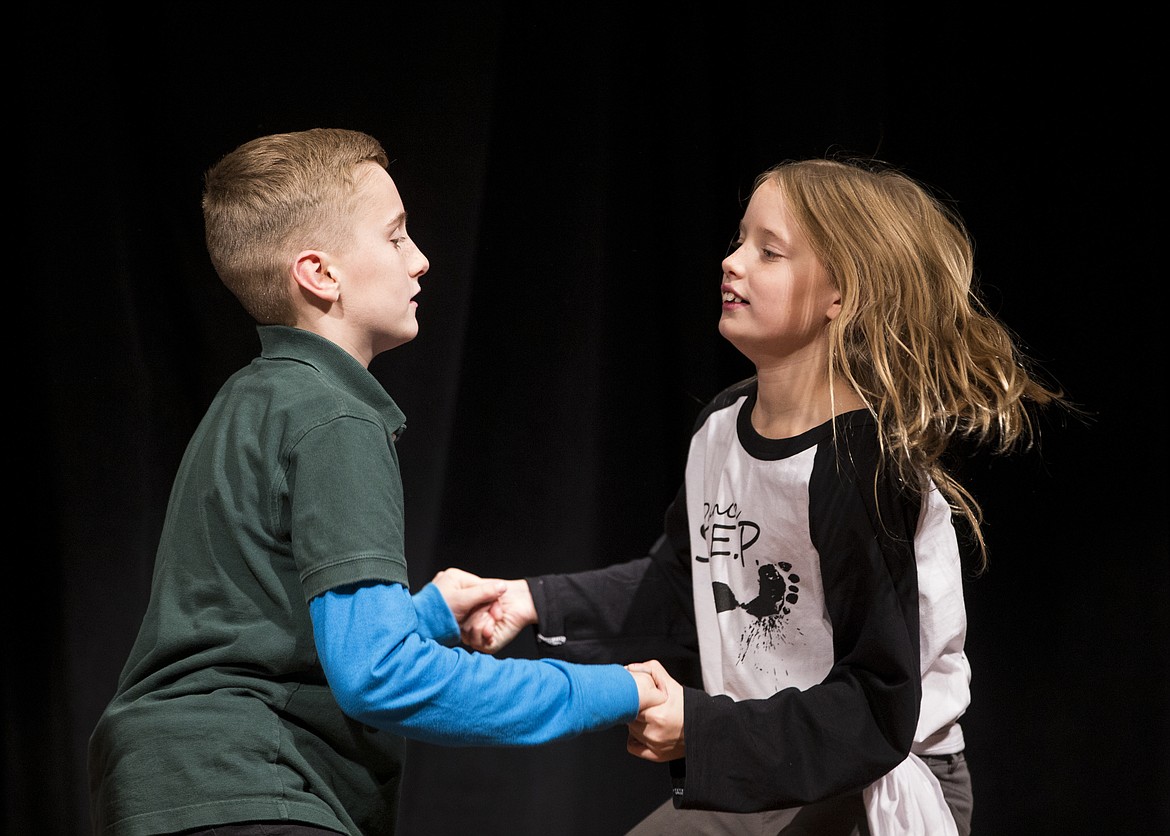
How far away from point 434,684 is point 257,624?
0.56 ft

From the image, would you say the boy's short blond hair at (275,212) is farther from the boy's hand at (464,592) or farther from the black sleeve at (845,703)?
the black sleeve at (845,703)

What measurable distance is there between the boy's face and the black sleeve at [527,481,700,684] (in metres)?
0.43

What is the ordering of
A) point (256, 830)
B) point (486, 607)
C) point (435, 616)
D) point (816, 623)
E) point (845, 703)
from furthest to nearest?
point (486, 607)
point (435, 616)
point (816, 623)
point (845, 703)
point (256, 830)

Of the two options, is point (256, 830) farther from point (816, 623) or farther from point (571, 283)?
point (571, 283)

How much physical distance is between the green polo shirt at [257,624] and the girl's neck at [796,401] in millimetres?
456

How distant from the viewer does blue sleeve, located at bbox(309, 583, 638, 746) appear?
0.97 metres

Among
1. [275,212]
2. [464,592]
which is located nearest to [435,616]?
[464,592]

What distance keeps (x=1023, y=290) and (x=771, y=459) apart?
0.78 metres

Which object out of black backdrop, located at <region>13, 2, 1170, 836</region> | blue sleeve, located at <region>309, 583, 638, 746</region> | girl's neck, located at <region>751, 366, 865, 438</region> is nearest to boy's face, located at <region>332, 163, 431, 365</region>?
blue sleeve, located at <region>309, 583, 638, 746</region>

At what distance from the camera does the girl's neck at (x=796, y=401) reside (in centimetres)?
125

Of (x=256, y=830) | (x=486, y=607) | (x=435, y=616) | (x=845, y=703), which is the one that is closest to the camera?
(x=256, y=830)

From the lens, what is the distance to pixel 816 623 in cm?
124

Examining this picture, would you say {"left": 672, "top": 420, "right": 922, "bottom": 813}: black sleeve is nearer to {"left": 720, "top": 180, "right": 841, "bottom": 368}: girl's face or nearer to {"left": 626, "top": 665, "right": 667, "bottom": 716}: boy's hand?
{"left": 626, "top": 665, "right": 667, "bottom": 716}: boy's hand

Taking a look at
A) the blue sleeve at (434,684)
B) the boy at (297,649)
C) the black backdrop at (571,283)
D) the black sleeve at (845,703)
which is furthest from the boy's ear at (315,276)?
the black backdrop at (571,283)
